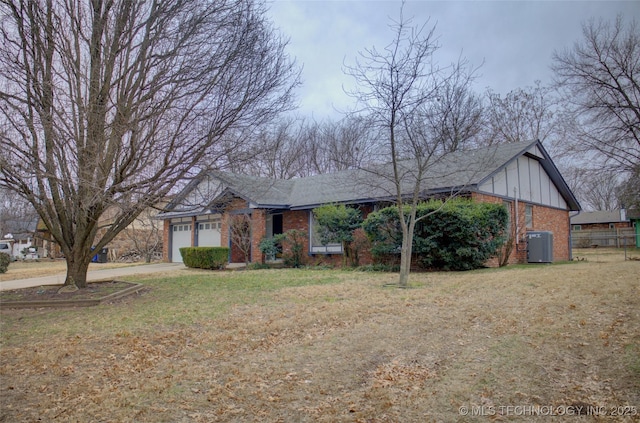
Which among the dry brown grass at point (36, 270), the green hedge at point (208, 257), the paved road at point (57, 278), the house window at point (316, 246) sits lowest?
the dry brown grass at point (36, 270)

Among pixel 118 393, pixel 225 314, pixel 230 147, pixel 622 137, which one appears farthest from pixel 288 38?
pixel 622 137

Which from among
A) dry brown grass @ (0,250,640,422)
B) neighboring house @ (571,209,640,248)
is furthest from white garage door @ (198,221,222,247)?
neighboring house @ (571,209,640,248)

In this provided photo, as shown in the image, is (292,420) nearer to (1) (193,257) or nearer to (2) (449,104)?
(2) (449,104)

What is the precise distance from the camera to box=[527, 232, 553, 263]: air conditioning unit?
16.0m

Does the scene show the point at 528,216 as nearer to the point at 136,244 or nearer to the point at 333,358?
the point at 333,358

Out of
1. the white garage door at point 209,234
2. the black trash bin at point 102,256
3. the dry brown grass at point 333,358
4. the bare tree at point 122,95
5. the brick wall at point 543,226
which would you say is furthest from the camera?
the black trash bin at point 102,256

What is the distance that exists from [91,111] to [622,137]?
2085 cm

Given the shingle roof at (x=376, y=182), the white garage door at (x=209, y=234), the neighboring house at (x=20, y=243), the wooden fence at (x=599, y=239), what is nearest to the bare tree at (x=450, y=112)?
the shingle roof at (x=376, y=182)

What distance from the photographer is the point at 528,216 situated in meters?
18.1

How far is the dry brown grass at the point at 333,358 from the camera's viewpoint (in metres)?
3.79

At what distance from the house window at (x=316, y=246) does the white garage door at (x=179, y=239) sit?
7302 millimetres

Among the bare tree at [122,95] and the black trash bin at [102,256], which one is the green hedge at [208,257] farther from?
the black trash bin at [102,256]

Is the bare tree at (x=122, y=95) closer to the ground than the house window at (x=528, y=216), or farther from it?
farther from it

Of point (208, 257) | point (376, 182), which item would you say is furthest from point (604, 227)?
point (208, 257)
